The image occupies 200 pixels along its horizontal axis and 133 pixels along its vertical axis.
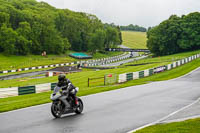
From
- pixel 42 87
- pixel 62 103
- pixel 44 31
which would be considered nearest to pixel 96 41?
pixel 44 31

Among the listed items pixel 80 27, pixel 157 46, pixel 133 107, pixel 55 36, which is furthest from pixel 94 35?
pixel 133 107

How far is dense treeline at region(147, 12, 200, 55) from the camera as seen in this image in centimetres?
8288

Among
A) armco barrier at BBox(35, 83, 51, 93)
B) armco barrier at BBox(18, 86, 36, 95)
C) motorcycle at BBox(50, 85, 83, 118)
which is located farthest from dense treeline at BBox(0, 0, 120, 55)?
motorcycle at BBox(50, 85, 83, 118)

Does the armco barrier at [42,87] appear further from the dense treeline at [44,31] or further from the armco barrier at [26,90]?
the dense treeline at [44,31]

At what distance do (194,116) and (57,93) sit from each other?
6065 mm

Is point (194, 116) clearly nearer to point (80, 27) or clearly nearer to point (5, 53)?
point (5, 53)

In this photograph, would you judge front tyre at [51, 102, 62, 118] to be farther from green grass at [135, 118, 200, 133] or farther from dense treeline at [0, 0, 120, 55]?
dense treeline at [0, 0, 120, 55]

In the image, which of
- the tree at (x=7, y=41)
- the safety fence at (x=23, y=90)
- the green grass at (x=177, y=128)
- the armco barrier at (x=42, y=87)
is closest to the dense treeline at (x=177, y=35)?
the tree at (x=7, y=41)

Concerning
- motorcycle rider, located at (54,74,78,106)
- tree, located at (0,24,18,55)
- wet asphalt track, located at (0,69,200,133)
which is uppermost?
tree, located at (0,24,18,55)

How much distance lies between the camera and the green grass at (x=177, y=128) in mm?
9500

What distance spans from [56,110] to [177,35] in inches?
3113

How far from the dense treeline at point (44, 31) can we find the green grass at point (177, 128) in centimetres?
7643

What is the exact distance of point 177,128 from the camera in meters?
9.84

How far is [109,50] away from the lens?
12744cm
